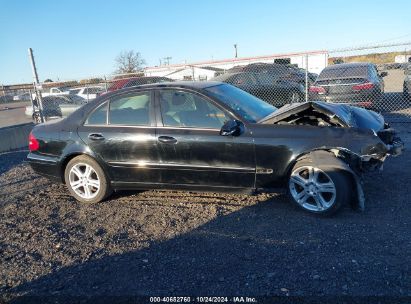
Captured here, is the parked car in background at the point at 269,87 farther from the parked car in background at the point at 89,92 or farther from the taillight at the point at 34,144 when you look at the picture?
the parked car in background at the point at 89,92

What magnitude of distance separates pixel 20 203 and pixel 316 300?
179 inches

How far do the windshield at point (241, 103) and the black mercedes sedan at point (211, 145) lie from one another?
0.02 meters

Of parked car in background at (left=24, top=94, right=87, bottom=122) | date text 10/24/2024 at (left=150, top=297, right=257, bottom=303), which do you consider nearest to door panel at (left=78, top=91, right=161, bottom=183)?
date text 10/24/2024 at (left=150, top=297, right=257, bottom=303)

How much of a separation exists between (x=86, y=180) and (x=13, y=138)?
613 cm

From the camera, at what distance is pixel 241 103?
16.5ft

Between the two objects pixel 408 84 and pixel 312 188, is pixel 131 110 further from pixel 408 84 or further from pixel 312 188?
pixel 408 84

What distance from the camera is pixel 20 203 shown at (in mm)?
5617

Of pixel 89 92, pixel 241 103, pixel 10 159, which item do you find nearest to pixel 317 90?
pixel 241 103

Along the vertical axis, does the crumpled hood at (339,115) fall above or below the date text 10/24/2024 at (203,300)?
above

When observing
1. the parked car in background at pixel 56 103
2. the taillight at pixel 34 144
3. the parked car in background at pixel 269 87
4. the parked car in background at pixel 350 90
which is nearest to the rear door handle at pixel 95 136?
Result: the taillight at pixel 34 144

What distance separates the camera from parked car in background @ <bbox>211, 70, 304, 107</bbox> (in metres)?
11.5

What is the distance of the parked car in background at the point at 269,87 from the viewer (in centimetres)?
1150

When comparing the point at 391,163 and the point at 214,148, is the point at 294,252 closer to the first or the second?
the point at 214,148

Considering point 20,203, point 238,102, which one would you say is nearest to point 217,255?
point 238,102
